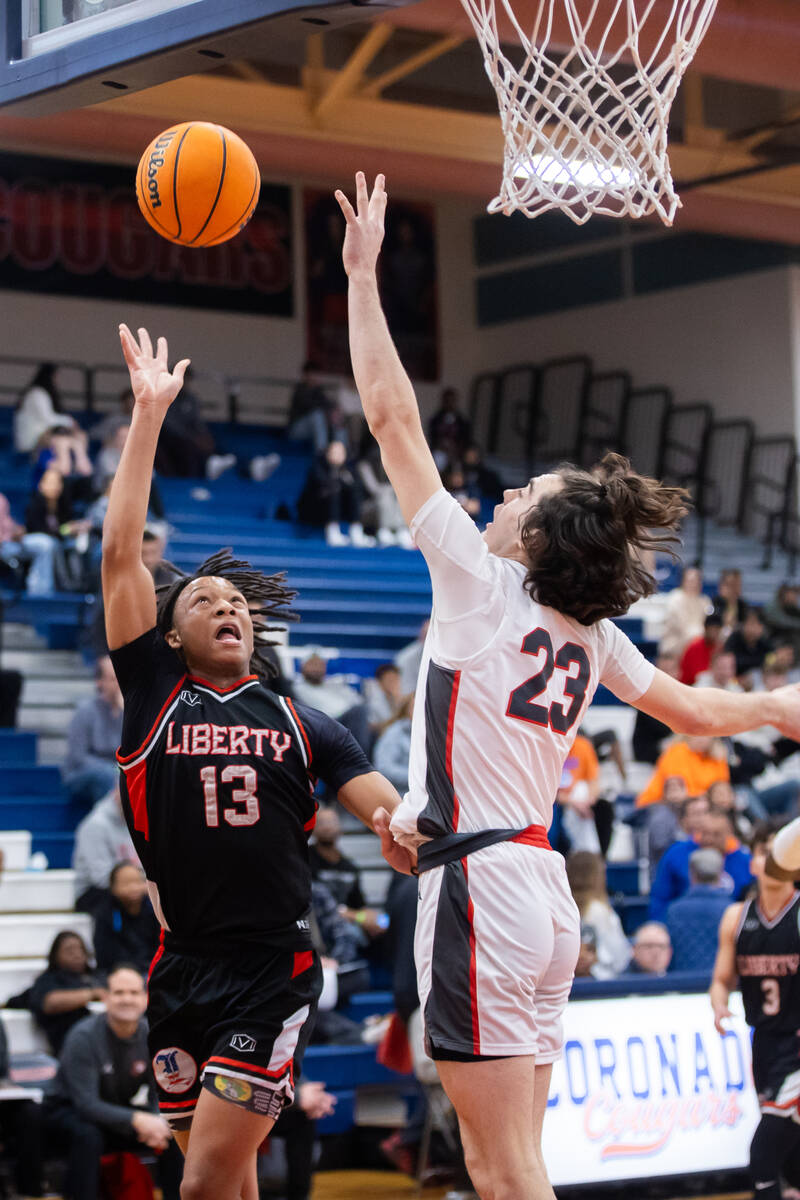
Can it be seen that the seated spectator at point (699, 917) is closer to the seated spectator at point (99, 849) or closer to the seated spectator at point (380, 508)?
the seated spectator at point (99, 849)

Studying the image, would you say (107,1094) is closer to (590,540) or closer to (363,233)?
(590,540)

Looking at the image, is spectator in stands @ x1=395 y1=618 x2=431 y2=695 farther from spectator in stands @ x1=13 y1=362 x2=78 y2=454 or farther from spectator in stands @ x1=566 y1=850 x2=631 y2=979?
spectator in stands @ x1=13 y1=362 x2=78 y2=454

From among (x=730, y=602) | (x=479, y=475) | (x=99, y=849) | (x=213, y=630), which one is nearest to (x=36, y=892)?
(x=99, y=849)

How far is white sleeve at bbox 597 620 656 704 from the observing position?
4.36m

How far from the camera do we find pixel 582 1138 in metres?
8.38

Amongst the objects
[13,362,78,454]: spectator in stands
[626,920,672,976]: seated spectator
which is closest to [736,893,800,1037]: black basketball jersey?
[626,920,672,976]: seated spectator

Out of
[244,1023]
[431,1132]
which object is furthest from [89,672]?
[244,1023]

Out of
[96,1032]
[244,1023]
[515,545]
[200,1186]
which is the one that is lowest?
[96,1032]

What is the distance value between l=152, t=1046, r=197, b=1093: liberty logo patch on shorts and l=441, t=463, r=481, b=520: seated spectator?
1157cm

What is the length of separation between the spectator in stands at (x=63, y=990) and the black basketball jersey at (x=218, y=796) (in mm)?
4141

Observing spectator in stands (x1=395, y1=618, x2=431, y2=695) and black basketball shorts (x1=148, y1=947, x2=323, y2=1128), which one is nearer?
black basketball shorts (x1=148, y1=947, x2=323, y2=1128)

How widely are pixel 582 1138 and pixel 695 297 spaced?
47.9 feet

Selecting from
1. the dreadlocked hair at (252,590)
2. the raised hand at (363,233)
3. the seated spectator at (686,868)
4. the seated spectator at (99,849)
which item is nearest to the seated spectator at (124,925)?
the seated spectator at (99,849)

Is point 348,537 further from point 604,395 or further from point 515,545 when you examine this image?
point 515,545
